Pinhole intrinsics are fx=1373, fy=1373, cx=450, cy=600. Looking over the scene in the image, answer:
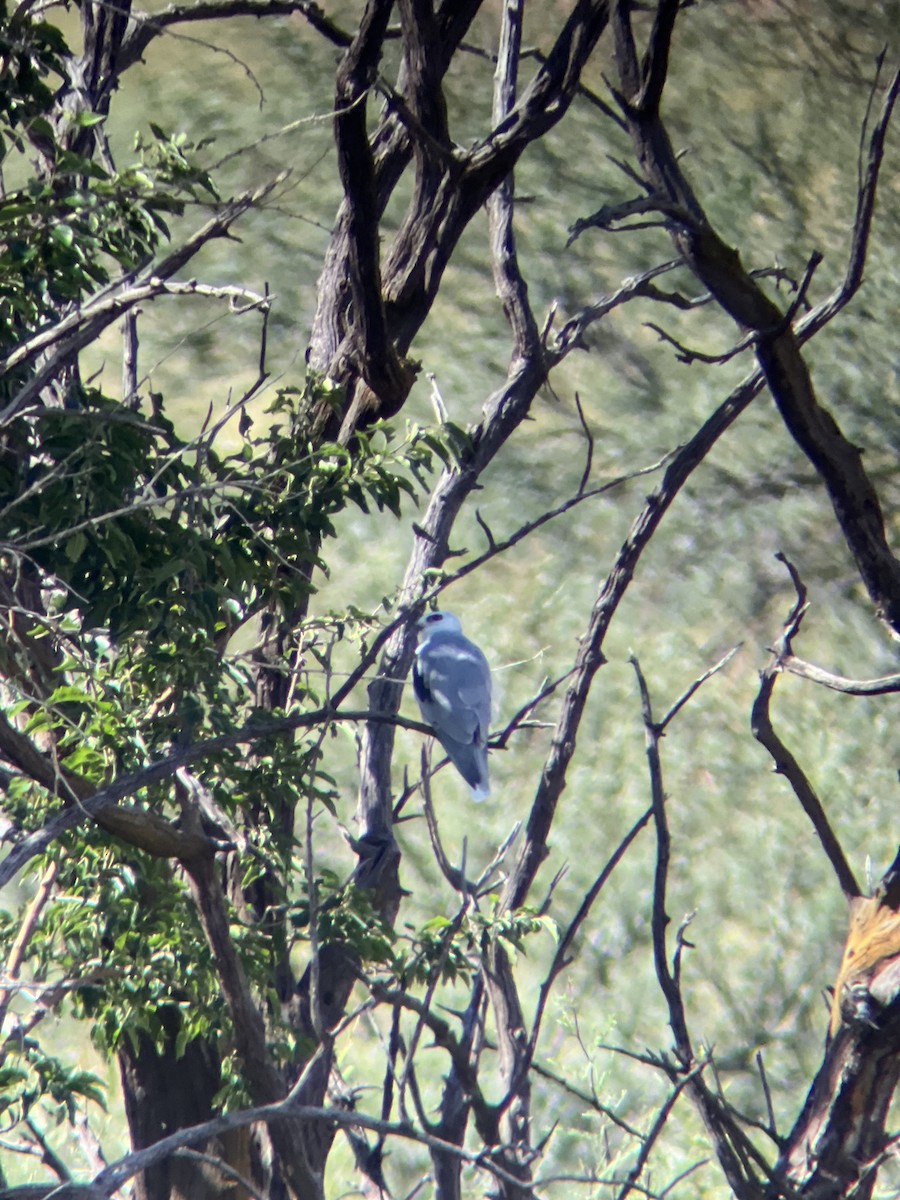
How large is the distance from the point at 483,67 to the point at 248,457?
8700 mm

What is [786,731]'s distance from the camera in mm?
8297

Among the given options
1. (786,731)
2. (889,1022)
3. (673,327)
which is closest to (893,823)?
(786,731)

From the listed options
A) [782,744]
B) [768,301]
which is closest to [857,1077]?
[782,744]

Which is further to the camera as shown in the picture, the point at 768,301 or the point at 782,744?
the point at 782,744

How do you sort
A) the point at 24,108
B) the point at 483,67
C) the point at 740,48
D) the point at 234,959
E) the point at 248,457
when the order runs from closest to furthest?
the point at 24,108 < the point at 234,959 < the point at 248,457 < the point at 483,67 < the point at 740,48

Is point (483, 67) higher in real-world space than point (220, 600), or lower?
higher

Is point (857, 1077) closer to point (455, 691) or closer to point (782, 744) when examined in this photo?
point (782, 744)

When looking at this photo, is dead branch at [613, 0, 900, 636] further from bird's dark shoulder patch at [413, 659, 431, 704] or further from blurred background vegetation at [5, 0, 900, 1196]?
A: blurred background vegetation at [5, 0, 900, 1196]

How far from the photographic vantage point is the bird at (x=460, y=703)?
4121mm

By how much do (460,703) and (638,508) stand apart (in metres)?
4.93

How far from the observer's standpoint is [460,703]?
4141 millimetres

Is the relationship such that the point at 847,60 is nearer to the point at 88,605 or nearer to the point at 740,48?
the point at 740,48

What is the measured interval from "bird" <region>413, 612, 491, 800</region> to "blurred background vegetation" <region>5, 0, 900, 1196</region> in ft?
8.50

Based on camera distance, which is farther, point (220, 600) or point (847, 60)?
point (847, 60)
